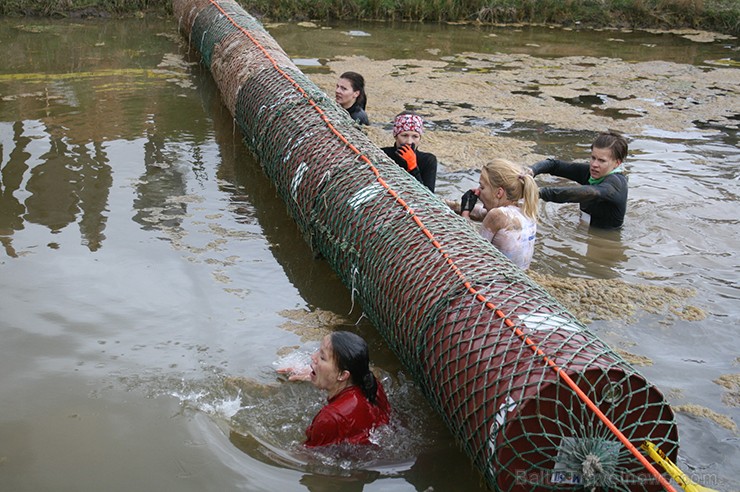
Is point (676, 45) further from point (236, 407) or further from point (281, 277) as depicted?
point (236, 407)

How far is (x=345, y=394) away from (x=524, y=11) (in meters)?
12.9

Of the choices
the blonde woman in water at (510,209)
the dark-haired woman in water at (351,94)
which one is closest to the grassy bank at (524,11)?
the dark-haired woman in water at (351,94)

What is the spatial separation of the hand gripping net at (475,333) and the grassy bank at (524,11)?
8.68 meters

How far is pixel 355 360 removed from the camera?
3.92 metres

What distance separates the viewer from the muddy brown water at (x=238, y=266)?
Answer: 12.7 feet

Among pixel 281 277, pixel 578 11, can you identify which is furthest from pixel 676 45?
pixel 281 277

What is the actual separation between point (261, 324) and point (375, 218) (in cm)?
93

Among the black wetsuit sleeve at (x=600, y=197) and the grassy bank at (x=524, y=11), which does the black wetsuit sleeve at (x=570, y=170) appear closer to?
the black wetsuit sleeve at (x=600, y=197)

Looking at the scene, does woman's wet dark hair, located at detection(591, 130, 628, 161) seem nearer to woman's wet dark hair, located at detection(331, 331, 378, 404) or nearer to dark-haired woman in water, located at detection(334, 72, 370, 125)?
dark-haired woman in water, located at detection(334, 72, 370, 125)

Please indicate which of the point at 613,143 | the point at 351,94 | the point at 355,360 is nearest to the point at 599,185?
the point at 613,143

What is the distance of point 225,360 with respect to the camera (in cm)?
A: 458

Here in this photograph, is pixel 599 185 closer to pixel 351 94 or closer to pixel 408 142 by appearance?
pixel 408 142

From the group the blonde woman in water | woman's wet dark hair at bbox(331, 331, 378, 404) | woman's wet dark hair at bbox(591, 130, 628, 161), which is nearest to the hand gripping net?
woman's wet dark hair at bbox(331, 331, 378, 404)

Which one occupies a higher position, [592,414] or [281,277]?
[592,414]
